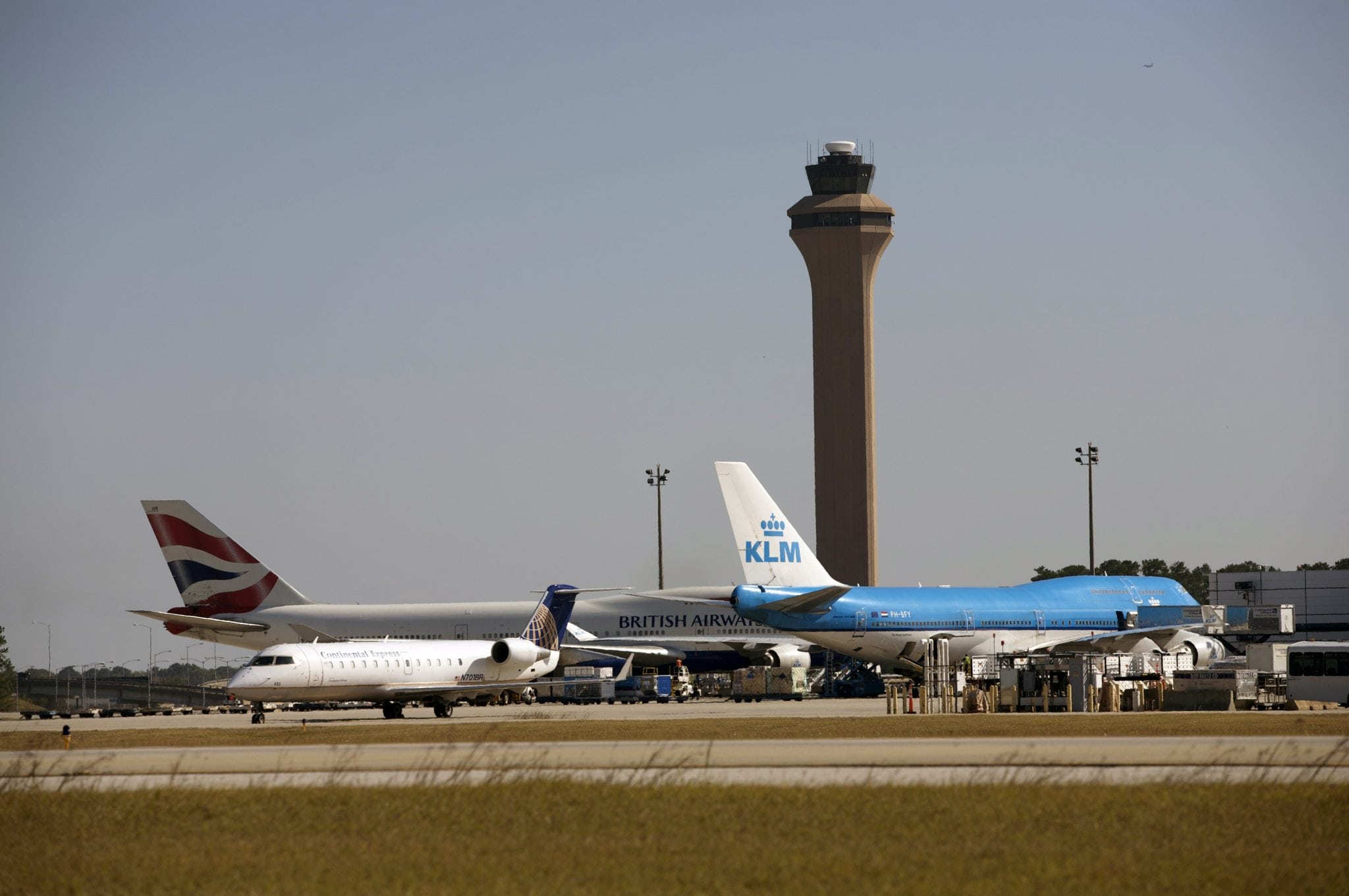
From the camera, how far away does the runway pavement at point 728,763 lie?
91.1 ft

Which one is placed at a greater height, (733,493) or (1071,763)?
(733,493)

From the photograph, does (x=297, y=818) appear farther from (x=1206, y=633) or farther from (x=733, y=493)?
(x=1206, y=633)

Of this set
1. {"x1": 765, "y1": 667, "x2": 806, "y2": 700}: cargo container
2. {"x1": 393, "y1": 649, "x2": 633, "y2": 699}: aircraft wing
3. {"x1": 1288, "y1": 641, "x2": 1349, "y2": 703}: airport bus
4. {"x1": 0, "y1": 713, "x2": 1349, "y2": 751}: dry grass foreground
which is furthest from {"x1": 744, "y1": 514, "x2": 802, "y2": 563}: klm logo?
{"x1": 1288, "y1": 641, "x2": 1349, "y2": 703}: airport bus

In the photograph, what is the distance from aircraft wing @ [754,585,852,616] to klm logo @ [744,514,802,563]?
251cm

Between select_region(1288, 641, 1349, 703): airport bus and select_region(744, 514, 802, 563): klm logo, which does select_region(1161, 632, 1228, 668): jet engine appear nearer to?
select_region(1288, 641, 1349, 703): airport bus

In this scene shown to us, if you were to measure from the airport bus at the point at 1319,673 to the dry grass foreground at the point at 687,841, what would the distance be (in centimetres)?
4072

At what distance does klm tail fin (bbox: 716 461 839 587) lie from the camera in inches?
2921

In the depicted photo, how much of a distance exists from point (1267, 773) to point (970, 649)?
5127 cm

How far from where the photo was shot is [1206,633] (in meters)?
77.6

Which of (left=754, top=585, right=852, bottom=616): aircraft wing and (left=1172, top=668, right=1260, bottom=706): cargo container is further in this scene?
(left=754, top=585, right=852, bottom=616): aircraft wing

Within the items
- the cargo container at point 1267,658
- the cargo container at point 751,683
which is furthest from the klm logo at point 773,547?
the cargo container at point 1267,658

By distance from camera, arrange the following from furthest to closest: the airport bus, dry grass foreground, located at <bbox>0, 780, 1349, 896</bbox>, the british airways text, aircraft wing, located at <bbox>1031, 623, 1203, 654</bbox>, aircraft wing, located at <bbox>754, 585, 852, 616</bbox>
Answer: the british airways text, aircraft wing, located at <bbox>1031, 623, 1203, 654</bbox>, aircraft wing, located at <bbox>754, 585, 852, 616</bbox>, the airport bus, dry grass foreground, located at <bbox>0, 780, 1349, 896</bbox>

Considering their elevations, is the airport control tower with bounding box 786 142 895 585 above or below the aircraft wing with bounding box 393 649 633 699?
above

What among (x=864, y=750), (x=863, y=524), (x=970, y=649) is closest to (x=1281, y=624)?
(x=970, y=649)
